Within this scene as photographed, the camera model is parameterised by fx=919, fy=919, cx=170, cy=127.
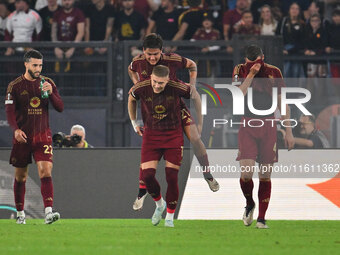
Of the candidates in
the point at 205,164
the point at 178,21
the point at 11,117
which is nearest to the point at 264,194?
the point at 205,164

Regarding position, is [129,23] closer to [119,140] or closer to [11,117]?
[119,140]

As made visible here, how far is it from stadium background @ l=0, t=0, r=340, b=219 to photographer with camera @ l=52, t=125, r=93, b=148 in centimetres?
33

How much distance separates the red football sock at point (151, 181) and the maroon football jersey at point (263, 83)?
147 centimetres

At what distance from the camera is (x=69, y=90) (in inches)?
639

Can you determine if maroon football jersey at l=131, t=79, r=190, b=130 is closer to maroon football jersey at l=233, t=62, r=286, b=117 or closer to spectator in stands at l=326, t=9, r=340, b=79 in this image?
maroon football jersey at l=233, t=62, r=286, b=117

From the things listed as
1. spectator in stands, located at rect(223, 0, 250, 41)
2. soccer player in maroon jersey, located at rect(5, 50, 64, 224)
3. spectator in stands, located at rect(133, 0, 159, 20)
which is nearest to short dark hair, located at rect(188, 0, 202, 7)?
spectator in stands, located at rect(223, 0, 250, 41)

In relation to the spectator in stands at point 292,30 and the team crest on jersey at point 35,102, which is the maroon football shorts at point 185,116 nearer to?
the team crest on jersey at point 35,102

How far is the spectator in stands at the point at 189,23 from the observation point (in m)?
17.9

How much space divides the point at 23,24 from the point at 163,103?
7.10m

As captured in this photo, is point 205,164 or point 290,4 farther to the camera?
point 290,4

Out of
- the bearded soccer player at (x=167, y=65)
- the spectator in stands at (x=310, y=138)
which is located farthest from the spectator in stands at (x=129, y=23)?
the bearded soccer player at (x=167, y=65)

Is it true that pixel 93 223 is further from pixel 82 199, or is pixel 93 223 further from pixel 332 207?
pixel 332 207

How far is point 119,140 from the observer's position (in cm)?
1614

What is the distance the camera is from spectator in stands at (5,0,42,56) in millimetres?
18125
